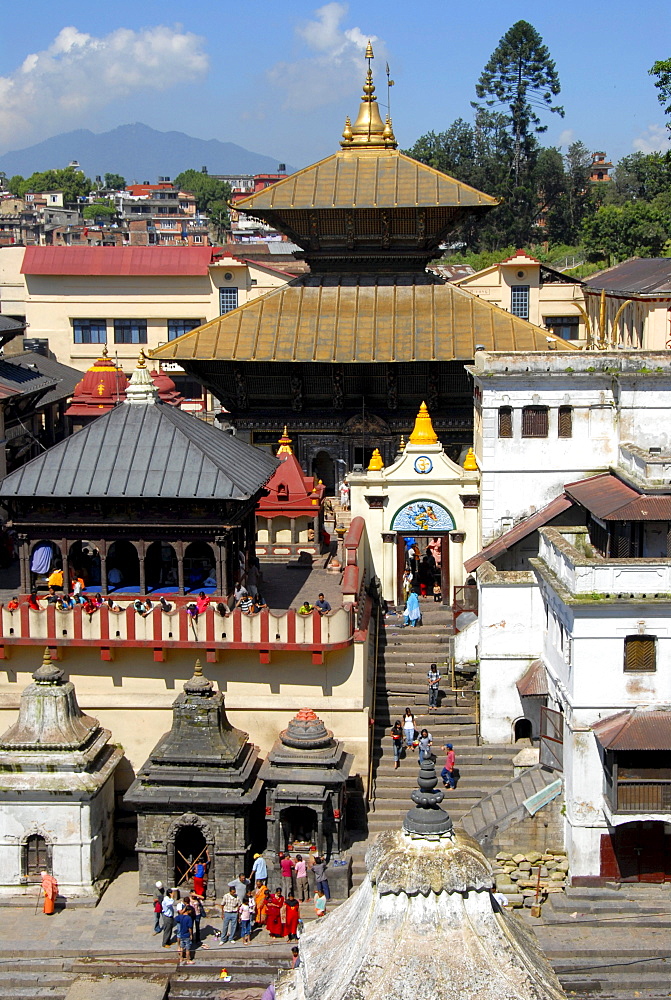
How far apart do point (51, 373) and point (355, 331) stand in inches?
681

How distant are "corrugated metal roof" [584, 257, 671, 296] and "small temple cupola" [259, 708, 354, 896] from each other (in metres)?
31.0

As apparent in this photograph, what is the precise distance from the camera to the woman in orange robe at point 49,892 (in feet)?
88.1

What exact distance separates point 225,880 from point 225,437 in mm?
11368

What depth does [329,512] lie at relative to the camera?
4069 cm

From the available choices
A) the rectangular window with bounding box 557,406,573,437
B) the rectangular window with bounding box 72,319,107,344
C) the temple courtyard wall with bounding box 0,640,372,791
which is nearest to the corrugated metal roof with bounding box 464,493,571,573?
the rectangular window with bounding box 557,406,573,437

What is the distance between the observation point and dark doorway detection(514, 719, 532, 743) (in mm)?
31453

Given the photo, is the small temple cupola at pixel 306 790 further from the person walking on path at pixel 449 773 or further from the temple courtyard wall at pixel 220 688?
the person walking on path at pixel 449 773

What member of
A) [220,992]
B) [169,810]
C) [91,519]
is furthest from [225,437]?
[220,992]

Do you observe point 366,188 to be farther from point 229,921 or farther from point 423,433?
point 229,921

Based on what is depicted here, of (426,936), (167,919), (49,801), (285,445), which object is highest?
(285,445)

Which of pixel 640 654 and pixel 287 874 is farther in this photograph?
pixel 640 654

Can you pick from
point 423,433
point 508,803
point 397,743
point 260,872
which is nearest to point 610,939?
point 508,803

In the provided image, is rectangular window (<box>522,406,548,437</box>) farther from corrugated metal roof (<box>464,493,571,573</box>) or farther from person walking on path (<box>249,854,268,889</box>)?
person walking on path (<box>249,854,268,889</box>)

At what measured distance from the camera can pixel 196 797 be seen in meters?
27.4
